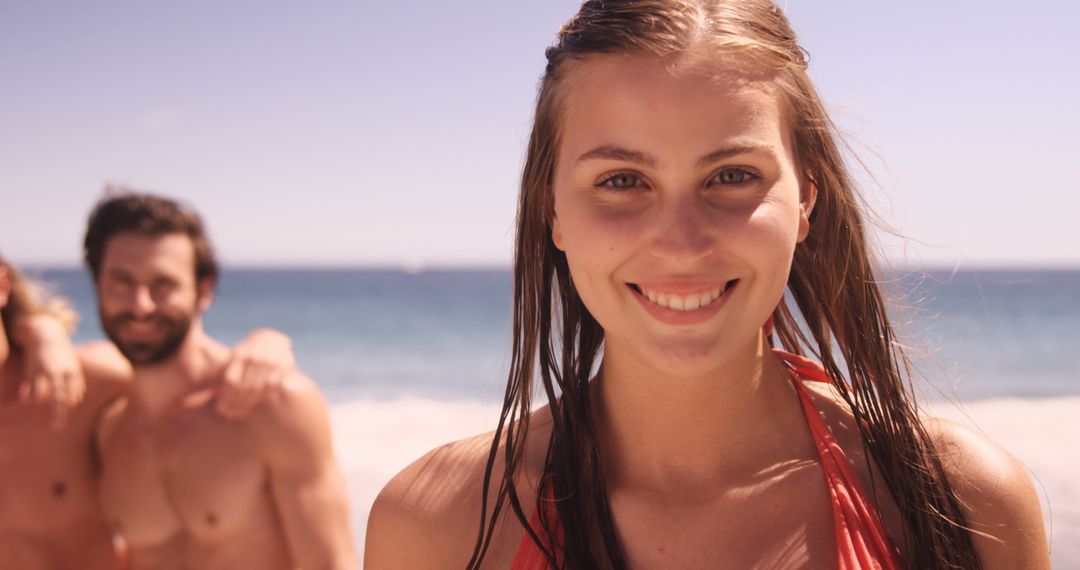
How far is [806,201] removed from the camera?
179cm

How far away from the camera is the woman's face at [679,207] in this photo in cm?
153

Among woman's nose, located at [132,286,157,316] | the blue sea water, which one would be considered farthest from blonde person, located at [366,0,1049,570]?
woman's nose, located at [132,286,157,316]

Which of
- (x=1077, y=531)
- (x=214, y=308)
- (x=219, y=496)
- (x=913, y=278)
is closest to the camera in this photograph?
(x=913, y=278)

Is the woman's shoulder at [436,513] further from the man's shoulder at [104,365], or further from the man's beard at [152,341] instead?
the man's shoulder at [104,365]

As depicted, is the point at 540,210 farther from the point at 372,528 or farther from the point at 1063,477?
the point at 1063,477

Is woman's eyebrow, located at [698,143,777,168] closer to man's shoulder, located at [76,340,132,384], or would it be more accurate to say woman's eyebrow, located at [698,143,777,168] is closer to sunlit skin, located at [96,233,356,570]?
sunlit skin, located at [96,233,356,570]

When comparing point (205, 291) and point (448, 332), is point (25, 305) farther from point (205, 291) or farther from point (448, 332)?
point (448, 332)

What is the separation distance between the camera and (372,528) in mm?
1854

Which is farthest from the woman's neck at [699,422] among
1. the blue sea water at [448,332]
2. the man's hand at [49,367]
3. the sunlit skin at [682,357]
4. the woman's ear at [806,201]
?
the man's hand at [49,367]

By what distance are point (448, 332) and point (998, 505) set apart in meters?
24.4

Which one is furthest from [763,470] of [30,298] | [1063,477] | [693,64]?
[1063,477]

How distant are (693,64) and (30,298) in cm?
375

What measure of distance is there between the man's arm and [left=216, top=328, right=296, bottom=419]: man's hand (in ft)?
0.16

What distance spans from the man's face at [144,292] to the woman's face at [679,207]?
2891mm
